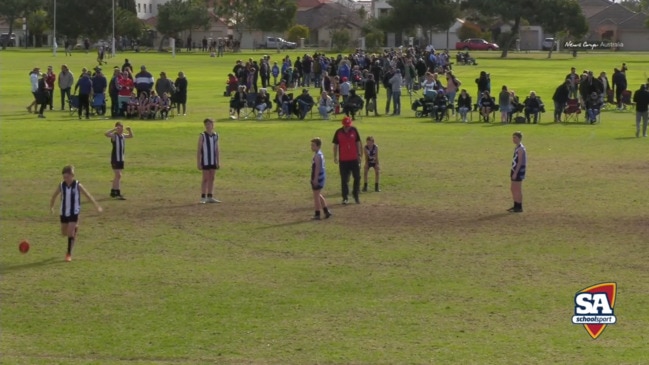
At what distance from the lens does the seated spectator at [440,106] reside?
A: 44.6 m

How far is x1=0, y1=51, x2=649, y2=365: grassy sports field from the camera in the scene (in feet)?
46.5

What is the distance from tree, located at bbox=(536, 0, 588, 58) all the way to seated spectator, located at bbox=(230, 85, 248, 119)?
232ft

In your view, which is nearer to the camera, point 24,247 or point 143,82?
point 24,247

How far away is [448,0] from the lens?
120 meters

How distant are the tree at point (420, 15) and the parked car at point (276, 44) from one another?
11.2 m

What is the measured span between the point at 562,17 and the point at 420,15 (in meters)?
14.4

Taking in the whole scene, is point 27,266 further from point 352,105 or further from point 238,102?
point 352,105

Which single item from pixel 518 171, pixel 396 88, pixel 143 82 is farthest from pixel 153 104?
pixel 518 171

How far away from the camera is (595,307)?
15984mm

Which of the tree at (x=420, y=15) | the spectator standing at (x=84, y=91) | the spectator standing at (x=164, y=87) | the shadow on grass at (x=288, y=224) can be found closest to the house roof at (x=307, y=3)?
the tree at (x=420, y=15)

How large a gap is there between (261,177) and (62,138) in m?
9.82

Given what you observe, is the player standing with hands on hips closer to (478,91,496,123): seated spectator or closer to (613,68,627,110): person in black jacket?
(478,91,496,123): seated spectator

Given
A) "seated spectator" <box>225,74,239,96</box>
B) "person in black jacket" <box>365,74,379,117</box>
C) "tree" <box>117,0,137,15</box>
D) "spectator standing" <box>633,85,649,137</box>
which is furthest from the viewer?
"tree" <box>117,0,137,15</box>

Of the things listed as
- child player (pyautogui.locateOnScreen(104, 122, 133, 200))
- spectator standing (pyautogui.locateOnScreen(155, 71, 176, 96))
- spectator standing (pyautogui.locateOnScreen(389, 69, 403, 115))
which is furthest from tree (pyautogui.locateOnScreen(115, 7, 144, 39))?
child player (pyautogui.locateOnScreen(104, 122, 133, 200))
